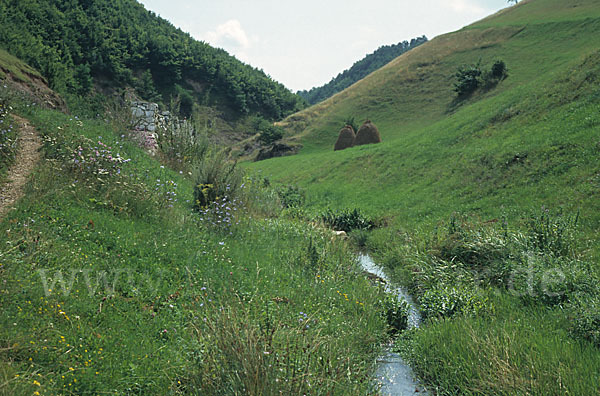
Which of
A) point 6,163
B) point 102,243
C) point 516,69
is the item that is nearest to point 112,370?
point 102,243

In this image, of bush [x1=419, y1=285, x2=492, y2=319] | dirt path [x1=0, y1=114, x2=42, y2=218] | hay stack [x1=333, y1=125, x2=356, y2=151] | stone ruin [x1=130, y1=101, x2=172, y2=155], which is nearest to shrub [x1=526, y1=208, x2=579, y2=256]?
bush [x1=419, y1=285, x2=492, y2=319]

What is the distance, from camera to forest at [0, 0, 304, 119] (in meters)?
45.6

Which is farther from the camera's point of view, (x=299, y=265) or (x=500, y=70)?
(x=500, y=70)

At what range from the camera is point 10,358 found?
2.82 metres

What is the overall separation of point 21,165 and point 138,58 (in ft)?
230

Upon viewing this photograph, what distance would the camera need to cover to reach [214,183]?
8664 millimetres

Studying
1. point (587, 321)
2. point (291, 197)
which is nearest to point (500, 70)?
point (291, 197)

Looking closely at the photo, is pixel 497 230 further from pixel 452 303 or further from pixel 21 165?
pixel 21 165

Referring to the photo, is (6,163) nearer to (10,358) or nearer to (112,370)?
(10,358)

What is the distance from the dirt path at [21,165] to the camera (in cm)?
529

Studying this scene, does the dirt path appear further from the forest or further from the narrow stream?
the forest

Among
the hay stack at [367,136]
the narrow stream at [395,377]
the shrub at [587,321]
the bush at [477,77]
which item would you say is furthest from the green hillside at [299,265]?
the bush at [477,77]

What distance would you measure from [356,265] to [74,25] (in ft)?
215

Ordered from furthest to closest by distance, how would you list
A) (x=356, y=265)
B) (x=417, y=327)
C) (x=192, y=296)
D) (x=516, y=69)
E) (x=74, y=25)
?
(x=74, y=25) < (x=516, y=69) < (x=356, y=265) < (x=417, y=327) < (x=192, y=296)
